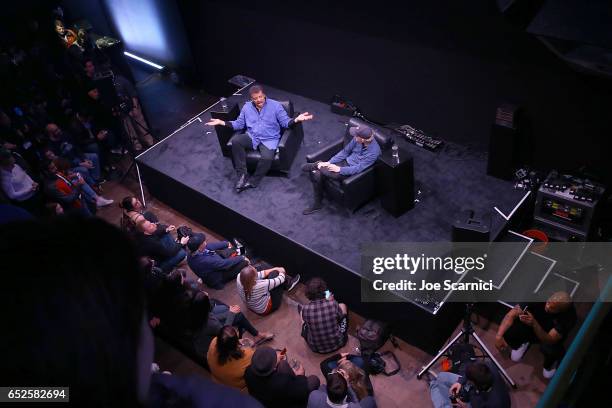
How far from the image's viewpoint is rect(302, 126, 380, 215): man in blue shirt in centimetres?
549

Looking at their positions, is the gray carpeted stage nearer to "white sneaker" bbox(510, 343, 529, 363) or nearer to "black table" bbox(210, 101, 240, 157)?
"black table" bbox(210, 101, 240, 157)

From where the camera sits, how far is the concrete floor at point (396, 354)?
4824mm

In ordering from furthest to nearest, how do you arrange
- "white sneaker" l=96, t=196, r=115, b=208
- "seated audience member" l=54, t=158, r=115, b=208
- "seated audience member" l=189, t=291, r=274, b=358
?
"white sneaker" l=96, t=196, r=115, b=208 → "seated audience member" l=54, t=158, r=115, b=208 → "seated audience member" l=189, t=291, r=274, b=358

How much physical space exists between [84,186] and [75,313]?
698 centimetres

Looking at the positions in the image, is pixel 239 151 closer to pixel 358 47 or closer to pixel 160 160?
pixel 160 160

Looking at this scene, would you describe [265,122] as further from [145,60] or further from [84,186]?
[145,60]

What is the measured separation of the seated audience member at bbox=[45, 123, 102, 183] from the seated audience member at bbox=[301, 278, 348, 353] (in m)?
4.19

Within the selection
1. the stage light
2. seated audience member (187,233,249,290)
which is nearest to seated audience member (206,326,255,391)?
seated audience member (187,233,249,290)

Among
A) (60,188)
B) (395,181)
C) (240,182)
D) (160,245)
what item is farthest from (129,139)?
(395,181)

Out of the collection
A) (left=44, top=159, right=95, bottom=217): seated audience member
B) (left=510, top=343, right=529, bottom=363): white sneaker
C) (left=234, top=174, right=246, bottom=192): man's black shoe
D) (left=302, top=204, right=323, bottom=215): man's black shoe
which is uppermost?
(left=44, top=159, right=95, bottom=217): seated audience member

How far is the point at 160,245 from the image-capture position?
18.9 feet

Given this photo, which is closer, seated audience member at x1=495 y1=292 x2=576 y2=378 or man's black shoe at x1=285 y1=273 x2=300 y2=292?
Result: seated audience member at x1=495 y1=292 x2=576 y2=378

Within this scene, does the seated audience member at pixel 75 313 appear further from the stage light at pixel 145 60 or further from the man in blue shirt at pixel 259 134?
the stage light at pixel 145 60

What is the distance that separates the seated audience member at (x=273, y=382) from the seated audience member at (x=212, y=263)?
1.80m
